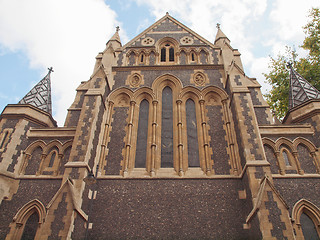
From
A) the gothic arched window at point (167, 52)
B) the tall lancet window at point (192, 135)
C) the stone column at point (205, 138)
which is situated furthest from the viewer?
the gothic arched window at point (167, 52)

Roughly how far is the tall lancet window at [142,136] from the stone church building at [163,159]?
2.1 inches

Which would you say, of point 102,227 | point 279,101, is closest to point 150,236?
point 102,227

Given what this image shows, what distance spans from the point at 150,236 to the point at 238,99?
703cm

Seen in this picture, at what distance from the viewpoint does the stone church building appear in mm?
8648

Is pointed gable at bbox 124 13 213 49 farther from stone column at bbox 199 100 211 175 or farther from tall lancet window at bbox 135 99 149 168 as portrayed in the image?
stone column at bbox 199 100 211 175

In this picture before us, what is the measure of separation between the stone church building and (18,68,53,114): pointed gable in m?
0.08

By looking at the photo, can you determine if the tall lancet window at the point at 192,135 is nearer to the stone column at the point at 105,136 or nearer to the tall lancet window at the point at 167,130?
the tall lancet window at the point at 167,130

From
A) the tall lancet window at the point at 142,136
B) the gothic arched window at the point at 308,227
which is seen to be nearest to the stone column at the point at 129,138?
the tall lancet window at the point at 142,136

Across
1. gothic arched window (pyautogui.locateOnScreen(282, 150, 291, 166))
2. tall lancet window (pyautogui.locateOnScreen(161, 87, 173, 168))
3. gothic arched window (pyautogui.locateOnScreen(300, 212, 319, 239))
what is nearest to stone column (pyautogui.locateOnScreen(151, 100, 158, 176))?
tall lancet window (pyautogui.locateOnScreen(161, 87, 173, 168))

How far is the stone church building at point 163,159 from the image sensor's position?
8.65 metres

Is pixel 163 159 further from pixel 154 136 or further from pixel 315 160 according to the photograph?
pixel 315 160

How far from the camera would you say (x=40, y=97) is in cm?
1373

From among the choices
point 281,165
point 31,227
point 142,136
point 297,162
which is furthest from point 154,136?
point 297,162

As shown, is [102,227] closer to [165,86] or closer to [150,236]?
[150,236]
